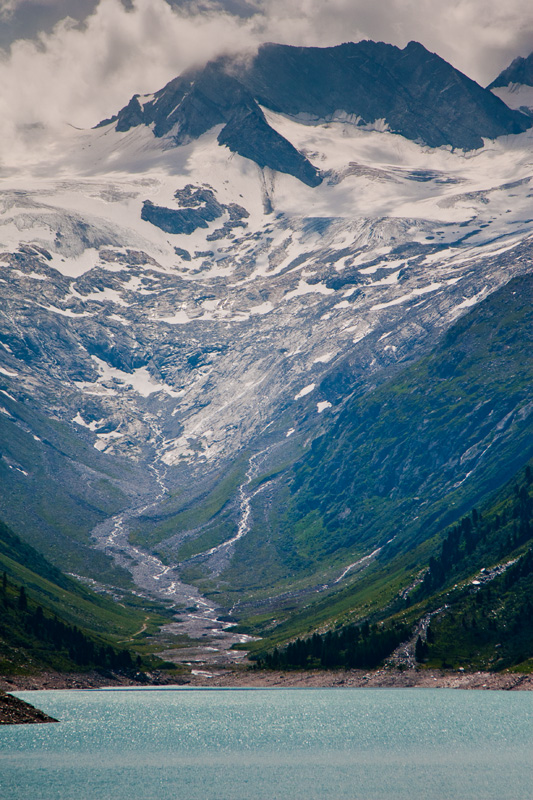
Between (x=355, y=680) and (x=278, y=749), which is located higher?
(x=355, y=680)

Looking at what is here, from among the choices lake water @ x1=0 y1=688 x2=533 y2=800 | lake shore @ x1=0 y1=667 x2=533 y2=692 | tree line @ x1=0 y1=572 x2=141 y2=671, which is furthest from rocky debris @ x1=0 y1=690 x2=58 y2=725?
tree line @ x1=0 y1=572 x2=141 y2=671

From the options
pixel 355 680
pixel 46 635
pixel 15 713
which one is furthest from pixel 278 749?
pixel 46 635

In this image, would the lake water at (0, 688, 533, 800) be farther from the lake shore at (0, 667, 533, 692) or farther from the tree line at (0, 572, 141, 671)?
the tree line at (0, 572, 141, 671)

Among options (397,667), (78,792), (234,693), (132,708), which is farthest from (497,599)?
(78,792)

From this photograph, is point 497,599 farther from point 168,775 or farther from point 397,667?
point 168,775

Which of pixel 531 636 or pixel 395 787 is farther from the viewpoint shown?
pixel 531 636

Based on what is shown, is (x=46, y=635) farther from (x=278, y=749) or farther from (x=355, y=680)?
(x=278, y=749)
